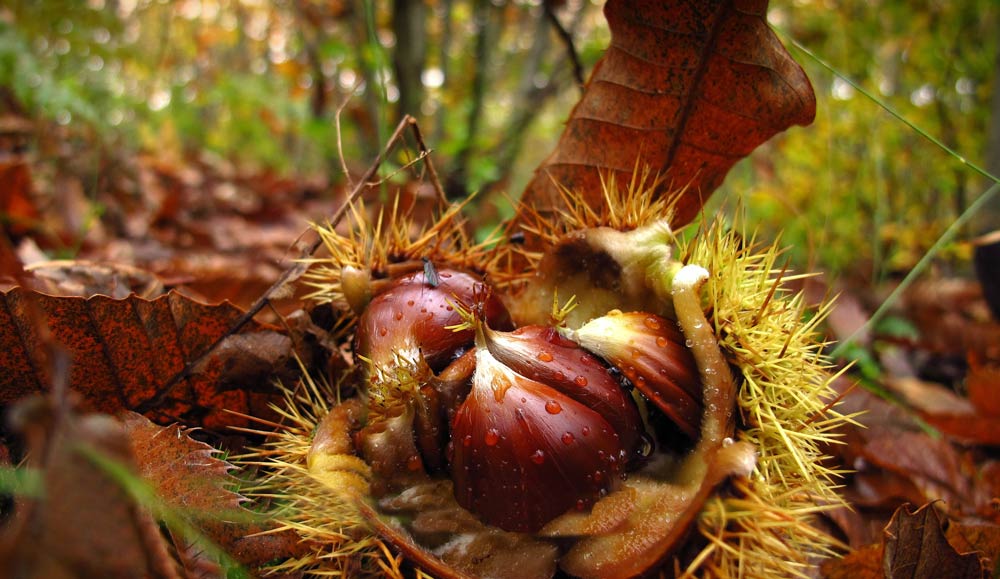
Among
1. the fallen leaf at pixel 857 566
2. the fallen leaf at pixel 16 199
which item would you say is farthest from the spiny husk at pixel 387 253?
the fallen leaf at pixel 16 199

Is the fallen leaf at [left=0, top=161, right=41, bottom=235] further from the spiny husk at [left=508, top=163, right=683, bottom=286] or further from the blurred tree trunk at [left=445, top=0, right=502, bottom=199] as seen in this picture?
the spiny husk at [left=508, top=163, right=683, bottom=286]

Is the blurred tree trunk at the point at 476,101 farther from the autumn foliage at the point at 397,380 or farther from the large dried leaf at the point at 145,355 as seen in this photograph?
the large dried leaf at the point at 145,355

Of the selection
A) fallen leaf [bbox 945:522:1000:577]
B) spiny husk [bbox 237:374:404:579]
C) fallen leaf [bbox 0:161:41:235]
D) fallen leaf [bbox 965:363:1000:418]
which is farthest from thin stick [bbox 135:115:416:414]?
fallen leaf [bbox 965:363:1000:418]

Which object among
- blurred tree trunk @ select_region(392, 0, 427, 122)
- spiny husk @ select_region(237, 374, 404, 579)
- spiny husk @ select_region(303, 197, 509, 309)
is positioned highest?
blurred tree trunk @ select_region(392, 0, 427, 122)

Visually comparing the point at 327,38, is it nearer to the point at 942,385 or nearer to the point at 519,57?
the point at 519,57

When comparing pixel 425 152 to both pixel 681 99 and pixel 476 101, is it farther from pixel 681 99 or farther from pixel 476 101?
pixel 476 101

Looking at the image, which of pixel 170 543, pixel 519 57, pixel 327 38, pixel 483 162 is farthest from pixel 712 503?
pixel 519 57

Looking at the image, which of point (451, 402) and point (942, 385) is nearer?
point (451, 402)
